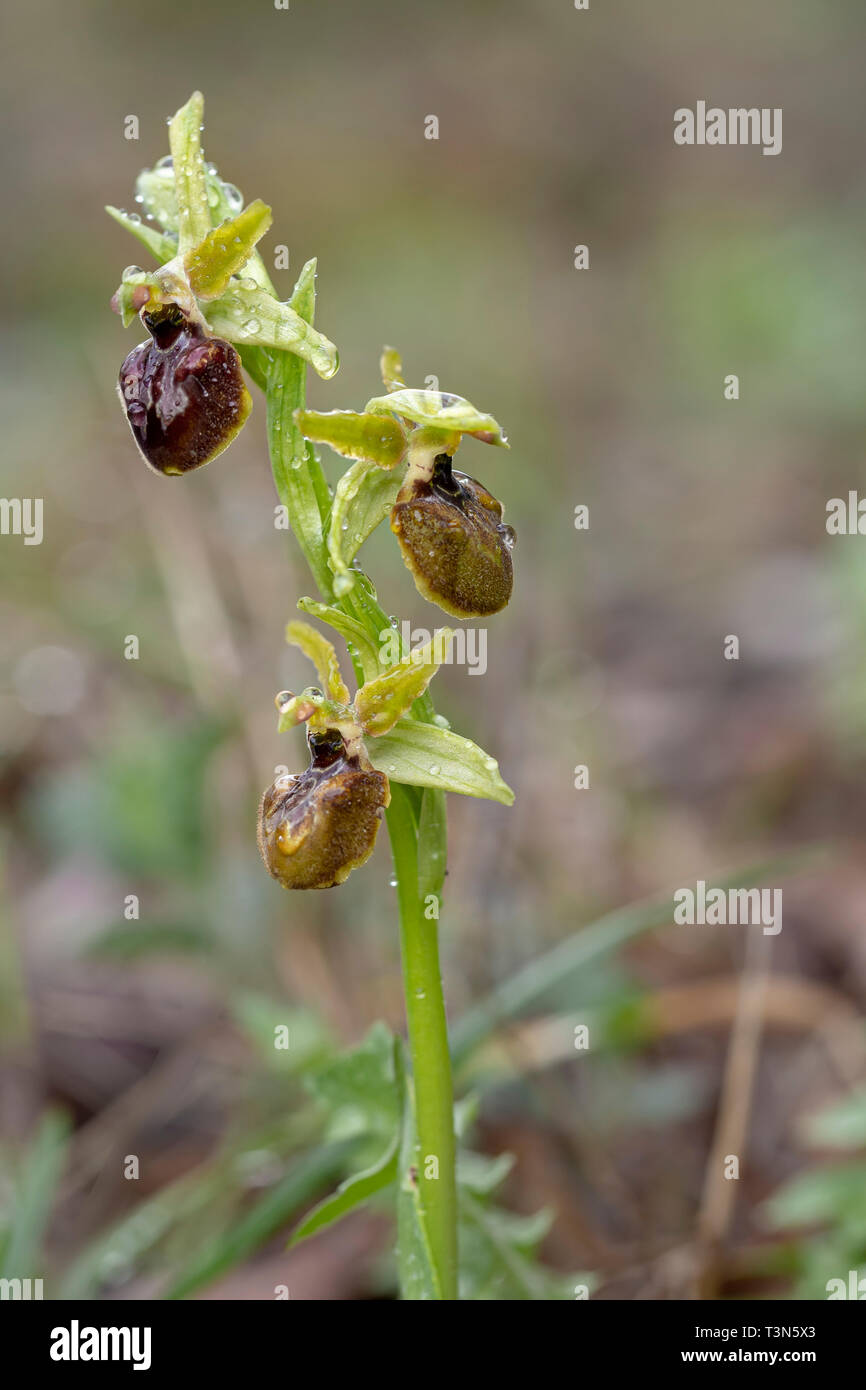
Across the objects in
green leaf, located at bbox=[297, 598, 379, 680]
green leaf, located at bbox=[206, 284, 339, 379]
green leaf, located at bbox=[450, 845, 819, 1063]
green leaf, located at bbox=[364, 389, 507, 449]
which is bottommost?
green leaf, located at bbox=[450, 845, 819, 1063]

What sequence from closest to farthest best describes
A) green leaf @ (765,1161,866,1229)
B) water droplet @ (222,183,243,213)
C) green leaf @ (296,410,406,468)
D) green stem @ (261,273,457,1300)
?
green leaf @ (296,410,406,468) → green stem @ (261,273,457,1300) → water droplet @ (222,183,243,213) → green leaf @ (765,1161,866,1229)

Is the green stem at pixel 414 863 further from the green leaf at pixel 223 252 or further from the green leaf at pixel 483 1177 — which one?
the green leaf at pixel 483 1177

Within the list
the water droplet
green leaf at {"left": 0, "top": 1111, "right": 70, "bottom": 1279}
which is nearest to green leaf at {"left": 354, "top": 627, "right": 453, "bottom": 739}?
the water droplet

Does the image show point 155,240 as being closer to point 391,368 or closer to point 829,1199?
point 391,368

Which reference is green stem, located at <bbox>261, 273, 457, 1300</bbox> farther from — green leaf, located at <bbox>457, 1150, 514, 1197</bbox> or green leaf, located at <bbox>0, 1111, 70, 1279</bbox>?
green leaf, located at <bbox>0, 1111, 70, 1279</bbox>

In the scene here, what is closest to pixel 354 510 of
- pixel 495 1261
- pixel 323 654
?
pixel 323 654
